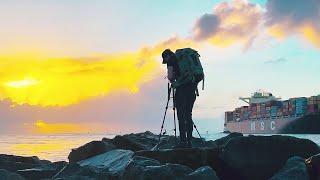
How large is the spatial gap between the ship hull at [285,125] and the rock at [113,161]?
94.6 meters

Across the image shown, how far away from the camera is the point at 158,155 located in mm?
9414

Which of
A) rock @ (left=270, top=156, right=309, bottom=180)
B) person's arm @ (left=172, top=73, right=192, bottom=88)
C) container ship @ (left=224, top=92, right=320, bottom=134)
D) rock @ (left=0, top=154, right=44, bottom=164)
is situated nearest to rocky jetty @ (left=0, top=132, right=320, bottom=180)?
rock @ (left=270, top=156, right=309, bottom=180)

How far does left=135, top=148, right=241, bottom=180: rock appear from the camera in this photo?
28.7ft

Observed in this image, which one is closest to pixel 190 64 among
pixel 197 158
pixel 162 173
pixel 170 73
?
pixel 170 73

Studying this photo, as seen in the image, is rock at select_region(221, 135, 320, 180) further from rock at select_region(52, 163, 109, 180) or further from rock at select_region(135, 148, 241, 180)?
rock at select_region(52, 163, 109, 180)

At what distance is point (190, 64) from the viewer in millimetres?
10547

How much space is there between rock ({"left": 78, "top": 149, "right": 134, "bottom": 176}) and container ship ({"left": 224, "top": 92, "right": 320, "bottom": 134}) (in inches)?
3726

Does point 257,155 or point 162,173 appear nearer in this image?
point 162,173

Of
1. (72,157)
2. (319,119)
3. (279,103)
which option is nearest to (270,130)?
(279,103)

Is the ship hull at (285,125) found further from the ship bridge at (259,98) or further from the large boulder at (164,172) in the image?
the large boulder at (164,172)

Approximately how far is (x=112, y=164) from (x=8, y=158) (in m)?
4.16

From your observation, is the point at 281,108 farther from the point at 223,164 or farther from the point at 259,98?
the point at 223,164

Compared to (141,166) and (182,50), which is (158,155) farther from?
(182,50)

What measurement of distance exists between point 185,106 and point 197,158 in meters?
1.87
